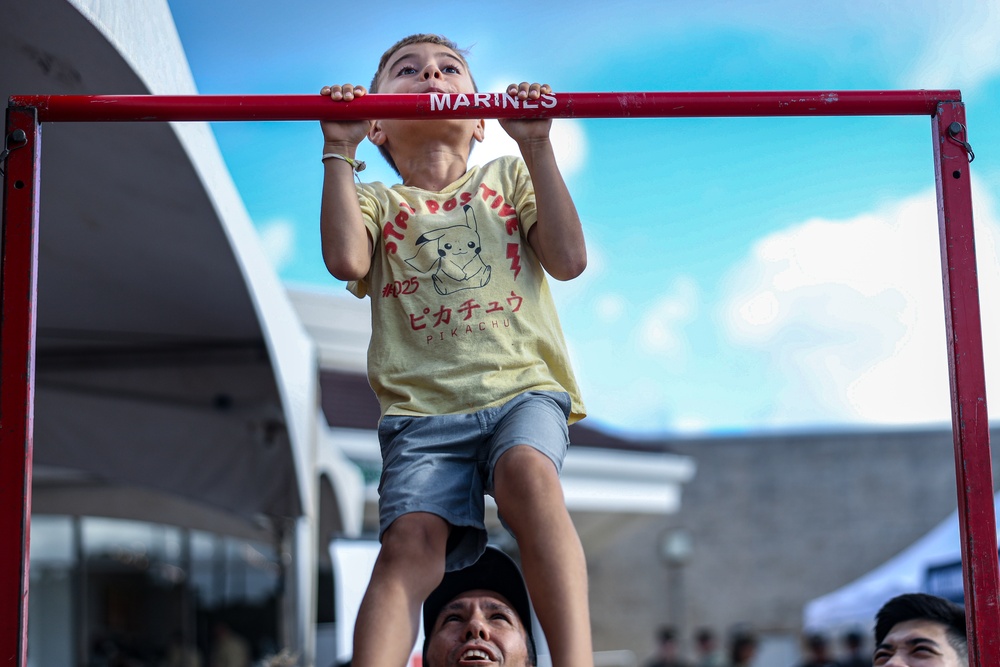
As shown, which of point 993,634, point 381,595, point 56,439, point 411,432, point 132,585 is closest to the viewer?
point 993,634

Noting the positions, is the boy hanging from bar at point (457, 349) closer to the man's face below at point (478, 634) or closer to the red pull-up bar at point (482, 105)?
the red pull-up bar at point (482, 105)

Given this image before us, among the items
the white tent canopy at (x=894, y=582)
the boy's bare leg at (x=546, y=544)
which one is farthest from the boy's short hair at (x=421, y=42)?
the white tent canopy at (x=894, y=582)

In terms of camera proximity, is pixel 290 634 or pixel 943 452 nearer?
pixel 290 634

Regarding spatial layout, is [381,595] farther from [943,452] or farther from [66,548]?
[943,452]

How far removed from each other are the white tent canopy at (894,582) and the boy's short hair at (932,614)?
3.69 metres

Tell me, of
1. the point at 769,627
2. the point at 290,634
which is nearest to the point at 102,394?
the point at 290,634

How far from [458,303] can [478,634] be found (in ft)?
2.67

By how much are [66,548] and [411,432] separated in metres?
11.9

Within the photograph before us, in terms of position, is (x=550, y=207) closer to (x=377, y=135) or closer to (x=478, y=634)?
(x=377, y=135)

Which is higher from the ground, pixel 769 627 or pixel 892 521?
pixel 892 521

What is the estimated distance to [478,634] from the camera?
243 centimetres

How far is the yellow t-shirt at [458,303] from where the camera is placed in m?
2.04

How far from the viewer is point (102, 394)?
5.68 meters

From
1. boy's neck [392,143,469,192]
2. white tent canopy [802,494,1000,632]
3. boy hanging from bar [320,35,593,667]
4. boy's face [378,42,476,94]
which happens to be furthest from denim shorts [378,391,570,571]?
white tent canopy [802,494,1000,632]
